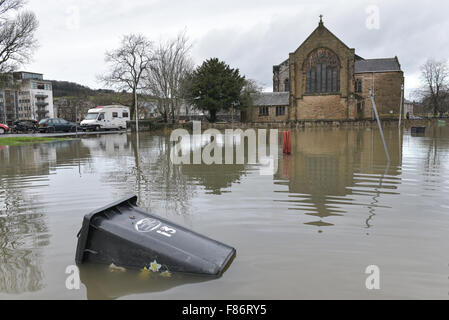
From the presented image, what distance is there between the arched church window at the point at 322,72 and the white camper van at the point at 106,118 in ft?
99.2

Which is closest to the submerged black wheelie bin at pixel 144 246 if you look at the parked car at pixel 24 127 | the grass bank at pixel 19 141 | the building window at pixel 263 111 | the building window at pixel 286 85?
the grass bank at pixel 19 141

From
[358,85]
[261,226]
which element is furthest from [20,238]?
[358,85]

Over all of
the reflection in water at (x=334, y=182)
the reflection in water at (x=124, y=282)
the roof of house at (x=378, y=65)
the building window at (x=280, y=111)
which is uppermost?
the roof of house at (x=378, y=65)

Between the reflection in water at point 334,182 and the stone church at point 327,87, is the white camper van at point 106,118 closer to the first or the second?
the stone church at point 327,87

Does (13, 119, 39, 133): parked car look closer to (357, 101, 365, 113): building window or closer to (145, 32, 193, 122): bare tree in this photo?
(145, 32, 193, 122): bare tree

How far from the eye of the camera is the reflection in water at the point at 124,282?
13.2ft

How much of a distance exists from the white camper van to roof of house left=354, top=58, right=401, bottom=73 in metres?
44.2

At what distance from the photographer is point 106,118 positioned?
141ft

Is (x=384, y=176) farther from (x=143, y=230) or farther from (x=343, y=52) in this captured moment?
(x=343, y=52)

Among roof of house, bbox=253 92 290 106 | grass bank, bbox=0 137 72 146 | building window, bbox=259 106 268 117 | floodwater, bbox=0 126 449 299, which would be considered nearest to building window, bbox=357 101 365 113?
roof of house, bbox=253 92 290 106

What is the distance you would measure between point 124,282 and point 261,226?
2.63 m

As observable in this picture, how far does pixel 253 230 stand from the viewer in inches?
236

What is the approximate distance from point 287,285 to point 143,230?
1713 millimetres
